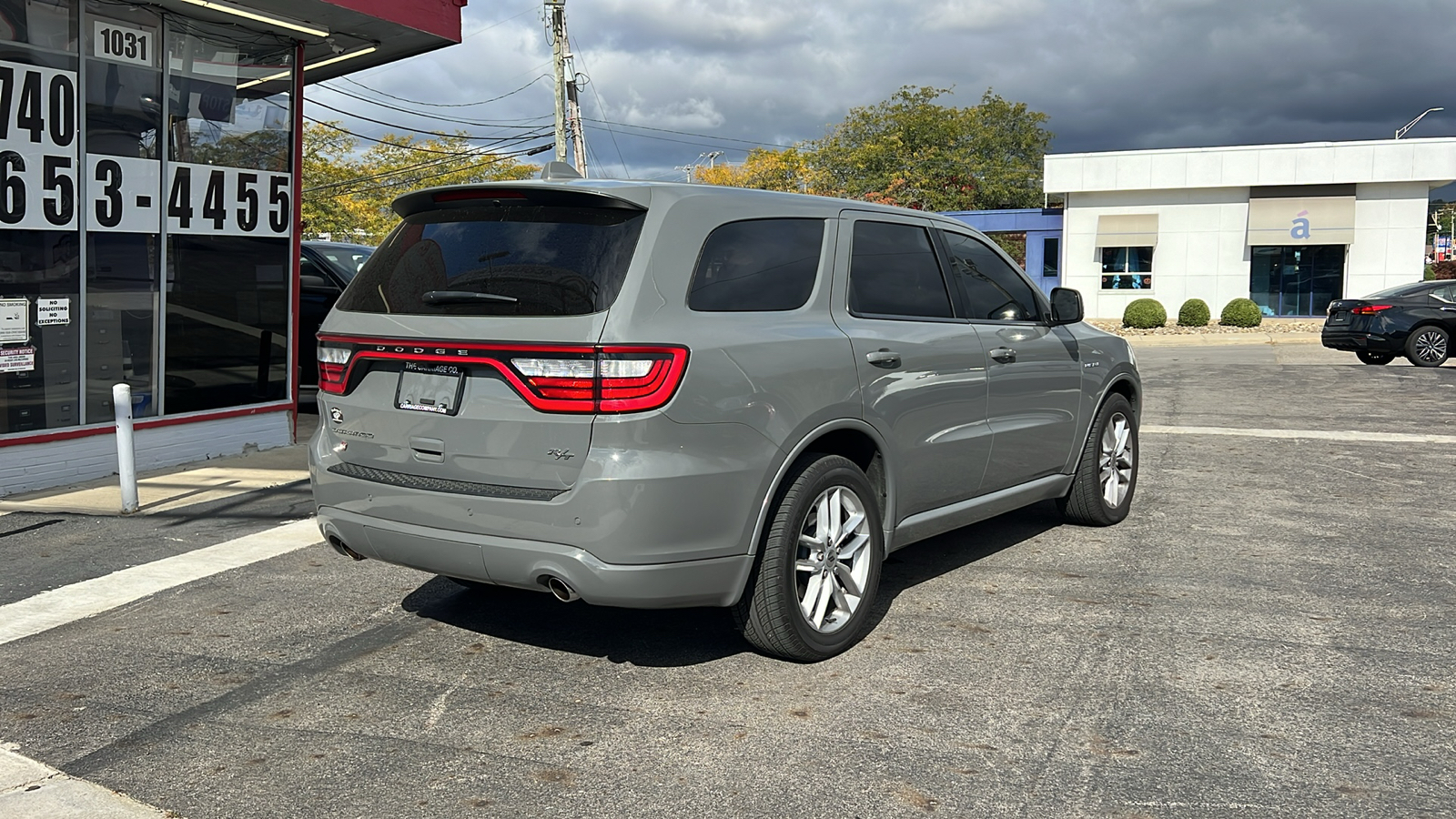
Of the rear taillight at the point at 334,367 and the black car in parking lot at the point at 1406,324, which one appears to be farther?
the black car in parking lot at the point at 1406,324

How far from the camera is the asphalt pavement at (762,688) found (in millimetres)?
3480

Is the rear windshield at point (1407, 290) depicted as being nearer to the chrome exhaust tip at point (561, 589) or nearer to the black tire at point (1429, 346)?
the black tire at point (1429, 346)

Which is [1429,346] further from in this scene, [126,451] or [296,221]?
[126,451]

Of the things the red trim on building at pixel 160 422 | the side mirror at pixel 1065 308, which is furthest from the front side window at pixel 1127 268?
the side mirror at pixel 1065 308

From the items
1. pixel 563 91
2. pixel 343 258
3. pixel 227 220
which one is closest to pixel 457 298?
pixel 227 220

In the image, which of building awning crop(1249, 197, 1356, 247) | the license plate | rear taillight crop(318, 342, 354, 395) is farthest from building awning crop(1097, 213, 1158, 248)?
the license plate

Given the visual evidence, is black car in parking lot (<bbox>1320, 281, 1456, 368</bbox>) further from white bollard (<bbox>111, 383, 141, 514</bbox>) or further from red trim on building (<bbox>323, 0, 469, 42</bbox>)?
white bollard (<bbox>111, 383, 141, 514</bbox>)

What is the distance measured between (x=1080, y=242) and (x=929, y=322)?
40401 mm

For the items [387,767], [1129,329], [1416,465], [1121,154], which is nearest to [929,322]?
[387,767]

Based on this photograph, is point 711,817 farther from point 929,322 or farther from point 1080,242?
point 1080,242

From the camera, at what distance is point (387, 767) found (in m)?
3.65

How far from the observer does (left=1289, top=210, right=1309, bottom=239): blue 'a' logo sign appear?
39.6 metres

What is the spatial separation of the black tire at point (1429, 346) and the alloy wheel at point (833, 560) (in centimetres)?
1854

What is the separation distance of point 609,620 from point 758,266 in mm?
1704
